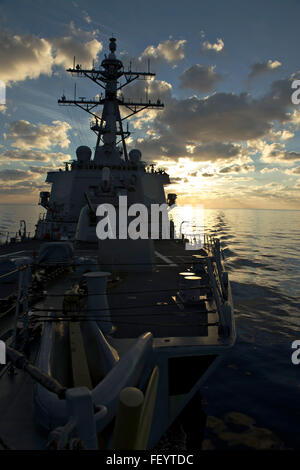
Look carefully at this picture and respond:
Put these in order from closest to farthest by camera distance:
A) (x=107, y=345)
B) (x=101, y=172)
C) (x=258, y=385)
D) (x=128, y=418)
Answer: (x=128, y=418)
(x=107, y=345)
(x=258, y=385)
(x=101, y=172)

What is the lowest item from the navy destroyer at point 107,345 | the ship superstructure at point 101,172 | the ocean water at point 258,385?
the ocean water at point 258,385

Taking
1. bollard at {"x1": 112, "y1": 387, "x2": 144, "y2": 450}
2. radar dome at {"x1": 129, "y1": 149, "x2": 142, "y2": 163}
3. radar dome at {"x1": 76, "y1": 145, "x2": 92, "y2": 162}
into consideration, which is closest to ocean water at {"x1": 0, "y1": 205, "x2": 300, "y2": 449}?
bollard at {"x1": 112, "y1": 387, "x2": 144, "y2": 450}

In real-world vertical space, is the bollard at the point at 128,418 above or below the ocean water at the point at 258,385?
above

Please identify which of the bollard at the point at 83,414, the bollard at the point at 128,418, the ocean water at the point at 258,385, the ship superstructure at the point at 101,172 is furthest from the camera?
the ship superstructure at the point at 101,172

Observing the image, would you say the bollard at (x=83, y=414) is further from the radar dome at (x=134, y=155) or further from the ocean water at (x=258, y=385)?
the radar dome at (x=134, y=155)

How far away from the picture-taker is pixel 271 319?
36.7 feet

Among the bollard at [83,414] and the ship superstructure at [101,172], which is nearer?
the bollard at [83,414]

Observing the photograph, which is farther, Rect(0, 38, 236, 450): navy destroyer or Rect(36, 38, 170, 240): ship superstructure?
Rect(36, 38, 170, 240): ship superstructure

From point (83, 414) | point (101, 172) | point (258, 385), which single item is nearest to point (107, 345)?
point (83, 414)

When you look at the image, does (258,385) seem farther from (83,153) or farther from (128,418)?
(83,153)

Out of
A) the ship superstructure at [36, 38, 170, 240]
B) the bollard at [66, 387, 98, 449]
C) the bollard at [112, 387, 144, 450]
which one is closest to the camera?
the bollard at [112, 387, 144, 450]

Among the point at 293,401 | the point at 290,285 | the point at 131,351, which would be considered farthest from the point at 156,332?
the point at 290,285

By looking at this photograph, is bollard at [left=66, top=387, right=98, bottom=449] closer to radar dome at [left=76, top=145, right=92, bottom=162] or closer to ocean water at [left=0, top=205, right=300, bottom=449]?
ocean water at [left=0, top=205, right=300, bottom=449]

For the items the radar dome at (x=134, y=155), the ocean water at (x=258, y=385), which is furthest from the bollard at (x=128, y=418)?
the radar dome at (x=134, y=155)
